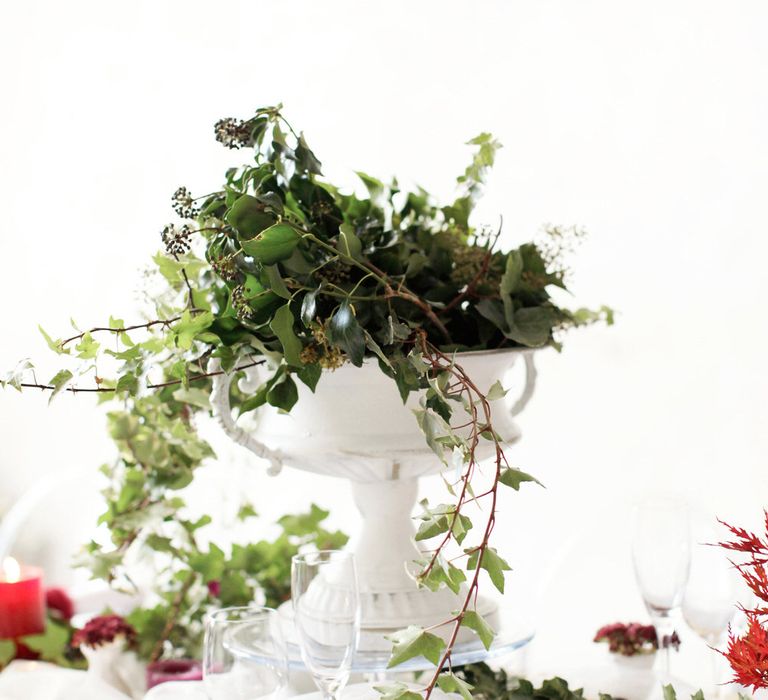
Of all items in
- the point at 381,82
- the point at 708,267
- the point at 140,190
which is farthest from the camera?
the point at 140,190

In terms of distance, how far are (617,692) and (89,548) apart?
25.0 inches

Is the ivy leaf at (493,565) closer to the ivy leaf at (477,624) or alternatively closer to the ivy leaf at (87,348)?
the ivy leaf at (477,624)

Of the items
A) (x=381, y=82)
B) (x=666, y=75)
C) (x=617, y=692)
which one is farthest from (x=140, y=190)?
(x=617, y=692)

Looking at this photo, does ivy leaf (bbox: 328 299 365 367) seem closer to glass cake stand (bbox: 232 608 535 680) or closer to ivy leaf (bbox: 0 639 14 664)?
glass cake stand (bbox: 232 608 535 680)

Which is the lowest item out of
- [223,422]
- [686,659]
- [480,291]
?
[686,659]

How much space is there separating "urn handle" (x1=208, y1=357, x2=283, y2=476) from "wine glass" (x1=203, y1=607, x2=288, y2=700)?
0.55ft

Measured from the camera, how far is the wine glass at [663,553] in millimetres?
963

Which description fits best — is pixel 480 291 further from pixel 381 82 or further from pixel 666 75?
pixel 381 82

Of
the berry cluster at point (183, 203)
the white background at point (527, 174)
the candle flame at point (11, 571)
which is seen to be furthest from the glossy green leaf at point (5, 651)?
the berry cluster at point (183, 203)

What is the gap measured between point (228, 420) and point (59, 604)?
0.64 metres

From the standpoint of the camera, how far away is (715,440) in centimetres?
183

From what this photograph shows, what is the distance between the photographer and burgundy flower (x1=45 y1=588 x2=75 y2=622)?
1.39m

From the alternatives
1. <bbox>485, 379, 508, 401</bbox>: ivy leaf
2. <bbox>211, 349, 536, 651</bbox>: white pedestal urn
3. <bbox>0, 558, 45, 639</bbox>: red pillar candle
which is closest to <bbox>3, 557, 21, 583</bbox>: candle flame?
<bbox>0, 558, 45, 639</bbox>: red pillar candle

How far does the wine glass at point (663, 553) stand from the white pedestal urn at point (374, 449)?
159 mm
